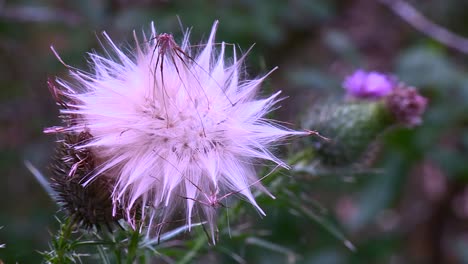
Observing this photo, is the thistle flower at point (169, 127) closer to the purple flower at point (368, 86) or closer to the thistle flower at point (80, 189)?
the thistle flower at point (80, 189)

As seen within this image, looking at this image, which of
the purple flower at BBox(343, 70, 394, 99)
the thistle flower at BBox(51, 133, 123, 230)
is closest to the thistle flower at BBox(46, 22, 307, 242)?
the thistle flower at BBox(51, 133, 123, 230)

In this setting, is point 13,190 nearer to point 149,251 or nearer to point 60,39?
point 60,39

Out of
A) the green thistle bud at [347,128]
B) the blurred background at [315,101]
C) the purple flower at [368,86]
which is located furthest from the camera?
the blurred background at [315,101]

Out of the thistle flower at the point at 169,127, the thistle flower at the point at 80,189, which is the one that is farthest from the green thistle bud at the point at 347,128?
the thistle flower at the point at 80,189

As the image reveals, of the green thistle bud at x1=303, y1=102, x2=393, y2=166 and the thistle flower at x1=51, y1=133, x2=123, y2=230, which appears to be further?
the green thistle bud at x1=303, y1=102, x2=393, y2=166

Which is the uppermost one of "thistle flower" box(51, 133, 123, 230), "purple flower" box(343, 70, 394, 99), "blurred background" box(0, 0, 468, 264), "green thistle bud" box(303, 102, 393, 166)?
"thistle flower" box(51, 133, 123, 230)

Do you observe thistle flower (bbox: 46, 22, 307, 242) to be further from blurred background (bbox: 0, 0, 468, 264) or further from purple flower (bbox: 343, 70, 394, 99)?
purple flower (bbox: 343, 70, 394, 99)

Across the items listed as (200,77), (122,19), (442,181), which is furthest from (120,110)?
(442,181)
